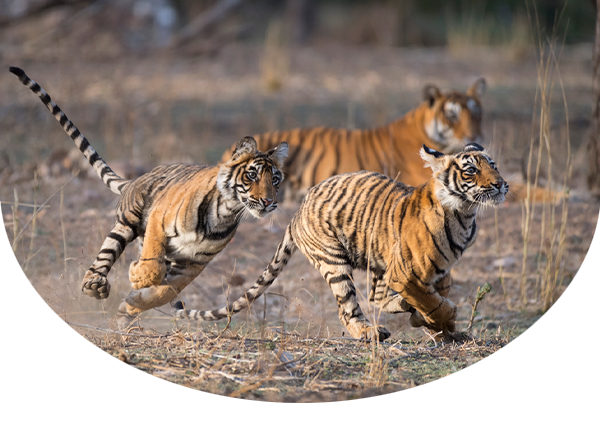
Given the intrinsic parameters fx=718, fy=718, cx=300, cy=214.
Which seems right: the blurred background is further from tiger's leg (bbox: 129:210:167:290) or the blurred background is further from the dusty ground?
tiger's leg (bbox: 129:210:167:290)

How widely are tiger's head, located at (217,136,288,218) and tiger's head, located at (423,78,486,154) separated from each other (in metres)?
2.58

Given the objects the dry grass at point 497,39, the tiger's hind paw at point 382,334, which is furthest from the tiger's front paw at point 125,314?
the dry grass at point 497,39

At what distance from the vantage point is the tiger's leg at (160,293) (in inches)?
136


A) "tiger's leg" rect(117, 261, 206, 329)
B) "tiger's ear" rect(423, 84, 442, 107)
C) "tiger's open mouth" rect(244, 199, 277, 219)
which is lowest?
"tiger's leg" rect(117, 261, 206, 329)

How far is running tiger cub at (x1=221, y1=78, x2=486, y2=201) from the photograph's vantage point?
5.67 meters

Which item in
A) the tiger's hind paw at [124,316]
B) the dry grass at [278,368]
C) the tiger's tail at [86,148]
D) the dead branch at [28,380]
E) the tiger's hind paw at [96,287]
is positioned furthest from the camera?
the tiger's tail at [86,148]

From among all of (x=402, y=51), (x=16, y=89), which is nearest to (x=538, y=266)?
(x=16, y=89)

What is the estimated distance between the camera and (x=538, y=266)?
4883 mm

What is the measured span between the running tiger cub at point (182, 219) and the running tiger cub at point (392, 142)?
1719 mm

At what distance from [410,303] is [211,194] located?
1.10 metres

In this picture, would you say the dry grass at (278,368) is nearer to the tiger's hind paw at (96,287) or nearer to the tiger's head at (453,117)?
the tiger's hind paw at (96,287)

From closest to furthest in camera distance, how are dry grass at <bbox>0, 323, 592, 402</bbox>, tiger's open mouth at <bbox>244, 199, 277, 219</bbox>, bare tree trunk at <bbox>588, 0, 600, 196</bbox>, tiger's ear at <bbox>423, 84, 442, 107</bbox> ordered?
dry grass at <bbox>0, 323, 592, 402</bbox> → tiger's open mouth at <bbox>244, 199, 277, 219</bbox> → tiger's ear at <bbox>423, 84, 442, 107</bbox> → bare tree trunk at <bbox>588, 0, 600, 196</bbox>

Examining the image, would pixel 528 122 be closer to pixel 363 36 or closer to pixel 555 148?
pixel 555 148

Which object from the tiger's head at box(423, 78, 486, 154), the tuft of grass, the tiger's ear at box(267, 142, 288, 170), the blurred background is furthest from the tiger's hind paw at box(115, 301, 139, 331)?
the tuft of grass
